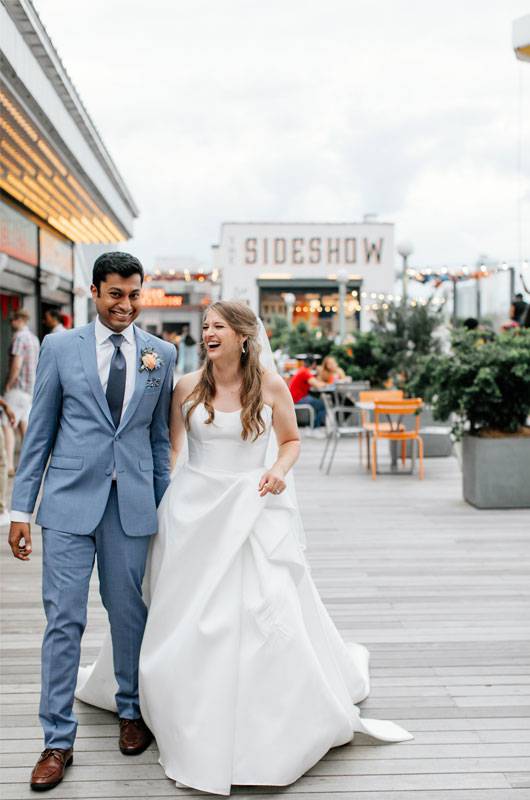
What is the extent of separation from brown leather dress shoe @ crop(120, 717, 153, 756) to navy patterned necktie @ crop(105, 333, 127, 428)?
1128 millimetres

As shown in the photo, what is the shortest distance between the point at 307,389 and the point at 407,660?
11785 mm

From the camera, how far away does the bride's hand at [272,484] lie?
3.43m

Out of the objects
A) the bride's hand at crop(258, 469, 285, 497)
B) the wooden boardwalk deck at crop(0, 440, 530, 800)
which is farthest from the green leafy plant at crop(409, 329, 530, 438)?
the bride's hand at crop(258, 469, 285, 497)

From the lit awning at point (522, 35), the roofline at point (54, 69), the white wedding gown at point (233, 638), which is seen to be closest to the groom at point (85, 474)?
the white wedding gown at point (233, 638)

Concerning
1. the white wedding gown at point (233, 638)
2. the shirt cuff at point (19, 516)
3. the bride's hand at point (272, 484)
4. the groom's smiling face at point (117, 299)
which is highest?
the groom's smiling face at point (117, 299)

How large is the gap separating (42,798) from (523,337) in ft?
23.2

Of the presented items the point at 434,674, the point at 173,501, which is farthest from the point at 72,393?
the point at 434,674

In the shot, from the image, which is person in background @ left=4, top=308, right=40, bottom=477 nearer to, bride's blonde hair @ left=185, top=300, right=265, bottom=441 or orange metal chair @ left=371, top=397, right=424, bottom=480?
orange metal chair @ left=371, top=397, right=424, bottom=480

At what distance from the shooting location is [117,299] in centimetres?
339

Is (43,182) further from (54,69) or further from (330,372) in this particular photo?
(330,372)

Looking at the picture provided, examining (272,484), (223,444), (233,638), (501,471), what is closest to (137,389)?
(223,444)

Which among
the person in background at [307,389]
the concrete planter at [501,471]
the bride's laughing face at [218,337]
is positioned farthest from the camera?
the person in background at [307,389]

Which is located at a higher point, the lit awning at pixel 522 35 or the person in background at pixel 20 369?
the lit awning at pixel 522 35

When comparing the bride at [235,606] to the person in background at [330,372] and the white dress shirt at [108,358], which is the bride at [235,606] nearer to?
the white dress shirt at [108,358]
